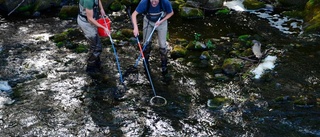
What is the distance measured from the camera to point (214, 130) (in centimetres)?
985

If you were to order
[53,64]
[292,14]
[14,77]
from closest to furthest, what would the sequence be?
[14,77] → [53,64] → [292,14]

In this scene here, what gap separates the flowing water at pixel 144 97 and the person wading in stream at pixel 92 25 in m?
0.44

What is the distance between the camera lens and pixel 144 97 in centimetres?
1130

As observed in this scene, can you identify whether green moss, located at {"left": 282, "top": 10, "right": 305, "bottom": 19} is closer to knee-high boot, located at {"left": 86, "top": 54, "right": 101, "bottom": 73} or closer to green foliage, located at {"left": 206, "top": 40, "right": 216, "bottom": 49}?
green foliage, located at {"left": 206, "top": 40, "right": 216, "bottom": 49}

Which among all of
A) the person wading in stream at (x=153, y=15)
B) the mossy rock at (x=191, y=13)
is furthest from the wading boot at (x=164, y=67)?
the mossy rock at (x=191, y=13)

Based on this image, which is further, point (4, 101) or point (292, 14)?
point (292, 14)

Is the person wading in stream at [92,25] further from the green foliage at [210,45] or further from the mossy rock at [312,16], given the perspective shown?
the mossy rock at [312,16]

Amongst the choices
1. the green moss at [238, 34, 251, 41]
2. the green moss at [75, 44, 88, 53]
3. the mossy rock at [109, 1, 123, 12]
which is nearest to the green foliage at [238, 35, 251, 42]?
the green moss at [238, 34, 251, 41]

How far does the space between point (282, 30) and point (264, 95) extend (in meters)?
6.48

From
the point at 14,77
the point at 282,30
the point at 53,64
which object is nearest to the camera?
the point at 14,77

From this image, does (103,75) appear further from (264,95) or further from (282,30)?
(282,30)

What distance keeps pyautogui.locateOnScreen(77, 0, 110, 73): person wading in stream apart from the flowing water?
439 millimetres

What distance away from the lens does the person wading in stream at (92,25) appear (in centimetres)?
1077

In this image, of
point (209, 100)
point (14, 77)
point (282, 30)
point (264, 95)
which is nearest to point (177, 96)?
point (209, 100)
